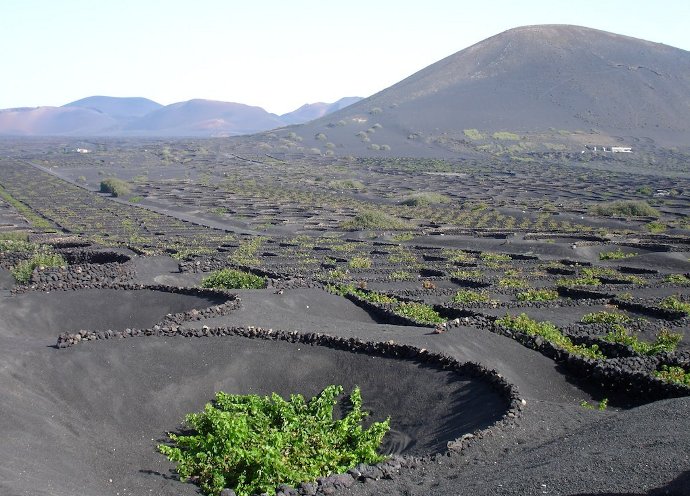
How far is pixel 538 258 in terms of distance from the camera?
3903 cm

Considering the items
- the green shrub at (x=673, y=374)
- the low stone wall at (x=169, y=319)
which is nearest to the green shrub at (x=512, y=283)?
the green shrub at (x=673, y=374)

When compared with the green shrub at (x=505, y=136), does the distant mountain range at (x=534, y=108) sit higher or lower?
higher

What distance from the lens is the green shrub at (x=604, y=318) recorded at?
23578 millimetres

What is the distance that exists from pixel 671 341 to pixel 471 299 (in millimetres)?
7775

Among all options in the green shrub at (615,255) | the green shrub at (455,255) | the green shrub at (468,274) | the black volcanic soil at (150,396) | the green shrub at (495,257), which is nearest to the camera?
the black volcanic soil at (150,396)

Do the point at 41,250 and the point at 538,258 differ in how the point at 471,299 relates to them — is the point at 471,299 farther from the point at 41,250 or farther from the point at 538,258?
the point at 41,250

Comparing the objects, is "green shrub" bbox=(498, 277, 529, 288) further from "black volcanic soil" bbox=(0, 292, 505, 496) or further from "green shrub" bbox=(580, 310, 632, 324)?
"black volcanic soil" bbox=(0, 292, 505, 496)

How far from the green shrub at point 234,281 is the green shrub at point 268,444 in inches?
476

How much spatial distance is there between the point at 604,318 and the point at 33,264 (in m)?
21.2

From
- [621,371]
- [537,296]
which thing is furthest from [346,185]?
[621,371]

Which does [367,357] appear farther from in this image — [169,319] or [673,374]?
[673,374]

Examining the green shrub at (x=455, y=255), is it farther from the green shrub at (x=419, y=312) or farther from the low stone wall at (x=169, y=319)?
the low stone wall at (x=169, y=319)

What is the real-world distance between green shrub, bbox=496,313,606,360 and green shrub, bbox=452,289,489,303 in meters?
4.26

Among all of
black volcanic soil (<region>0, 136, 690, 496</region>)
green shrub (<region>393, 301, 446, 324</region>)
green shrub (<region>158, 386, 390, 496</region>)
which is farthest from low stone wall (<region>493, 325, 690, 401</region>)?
green shrub (<region>158, 386, 390, 496</region>)
